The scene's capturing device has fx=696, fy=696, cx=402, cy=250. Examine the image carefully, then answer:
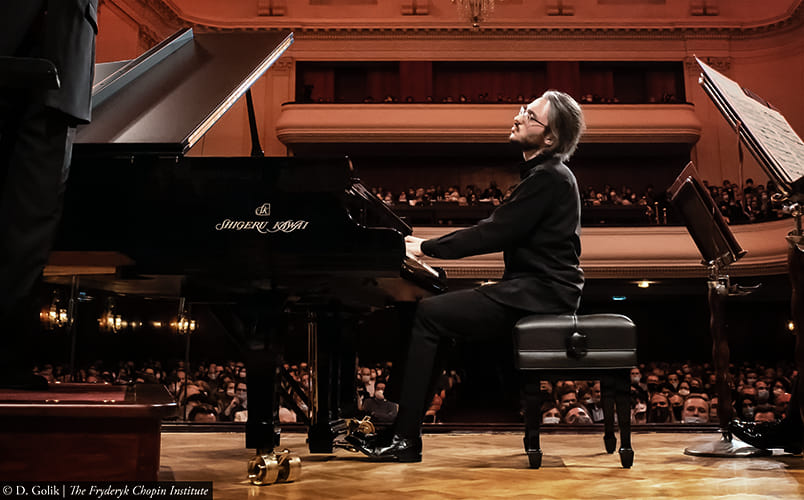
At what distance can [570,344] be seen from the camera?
2.38 m

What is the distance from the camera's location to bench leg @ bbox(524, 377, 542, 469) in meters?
2.42

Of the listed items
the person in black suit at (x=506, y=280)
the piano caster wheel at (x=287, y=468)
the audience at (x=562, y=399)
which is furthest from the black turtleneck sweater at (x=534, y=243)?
the audience at (x=562, y=399)

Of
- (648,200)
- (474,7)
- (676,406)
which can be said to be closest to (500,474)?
(676,406)

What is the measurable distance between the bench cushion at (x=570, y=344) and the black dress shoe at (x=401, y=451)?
0.46m

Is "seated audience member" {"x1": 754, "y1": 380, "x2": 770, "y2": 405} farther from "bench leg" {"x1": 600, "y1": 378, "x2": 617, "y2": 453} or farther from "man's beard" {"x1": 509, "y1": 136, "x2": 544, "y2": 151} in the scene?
"man's beard" {"x1": 509, "y1": 136, "x2": 544, "y2": 151}

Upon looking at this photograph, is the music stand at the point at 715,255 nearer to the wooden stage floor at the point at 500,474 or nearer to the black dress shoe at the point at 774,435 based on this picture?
the black dress shoe at the point at 774,435

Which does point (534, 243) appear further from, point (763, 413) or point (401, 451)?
point (763, 413)

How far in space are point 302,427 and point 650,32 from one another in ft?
38.7

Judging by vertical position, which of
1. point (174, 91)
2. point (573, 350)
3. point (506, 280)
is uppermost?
point (174, 91)

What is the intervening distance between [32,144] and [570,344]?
1721mm

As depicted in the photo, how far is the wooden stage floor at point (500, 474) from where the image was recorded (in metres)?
1.90

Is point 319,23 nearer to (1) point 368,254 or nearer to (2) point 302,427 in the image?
(2) point 302,427

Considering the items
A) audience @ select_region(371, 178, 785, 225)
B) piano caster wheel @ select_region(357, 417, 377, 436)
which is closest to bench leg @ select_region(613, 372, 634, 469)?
piano caster wheel @ select_region(357, 417, 377, 436)

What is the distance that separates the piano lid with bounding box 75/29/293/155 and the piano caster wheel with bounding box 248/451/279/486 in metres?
0.97
